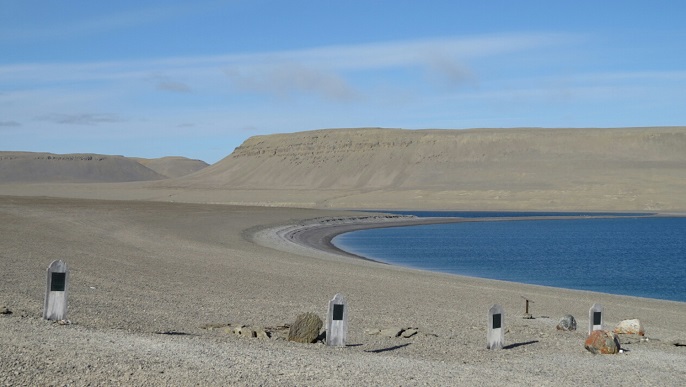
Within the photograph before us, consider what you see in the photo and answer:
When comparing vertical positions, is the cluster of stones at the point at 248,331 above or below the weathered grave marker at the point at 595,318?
below

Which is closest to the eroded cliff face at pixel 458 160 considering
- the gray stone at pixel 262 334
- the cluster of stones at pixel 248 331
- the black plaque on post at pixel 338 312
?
the cluster of stones at pixel 248 331

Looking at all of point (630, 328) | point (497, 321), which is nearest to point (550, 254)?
point (630, 328)

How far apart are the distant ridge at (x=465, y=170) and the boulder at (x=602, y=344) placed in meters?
109

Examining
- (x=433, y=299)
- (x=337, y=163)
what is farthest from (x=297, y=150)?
(x=433, y=299)

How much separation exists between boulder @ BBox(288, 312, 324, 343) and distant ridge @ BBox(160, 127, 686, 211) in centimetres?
11072

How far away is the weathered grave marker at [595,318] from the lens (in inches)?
529

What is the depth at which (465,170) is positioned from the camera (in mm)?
152750

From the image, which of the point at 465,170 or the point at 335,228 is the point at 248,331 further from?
the point at 465,170

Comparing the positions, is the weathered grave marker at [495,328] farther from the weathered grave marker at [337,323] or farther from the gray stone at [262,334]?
the gray stone at [262,334]

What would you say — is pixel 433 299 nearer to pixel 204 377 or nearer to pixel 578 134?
pixel 204 377

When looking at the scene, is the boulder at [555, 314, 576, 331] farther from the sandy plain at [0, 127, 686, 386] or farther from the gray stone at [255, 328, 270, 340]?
the gray stone at [255, 328, 270, 340]

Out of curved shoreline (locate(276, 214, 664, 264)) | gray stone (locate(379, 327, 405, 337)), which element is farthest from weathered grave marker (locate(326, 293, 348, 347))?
curved shoreline (locate(276, 214, 664, 264))

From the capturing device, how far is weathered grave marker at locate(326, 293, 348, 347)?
36.8 feet

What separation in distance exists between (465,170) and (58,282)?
14376 centimetres
